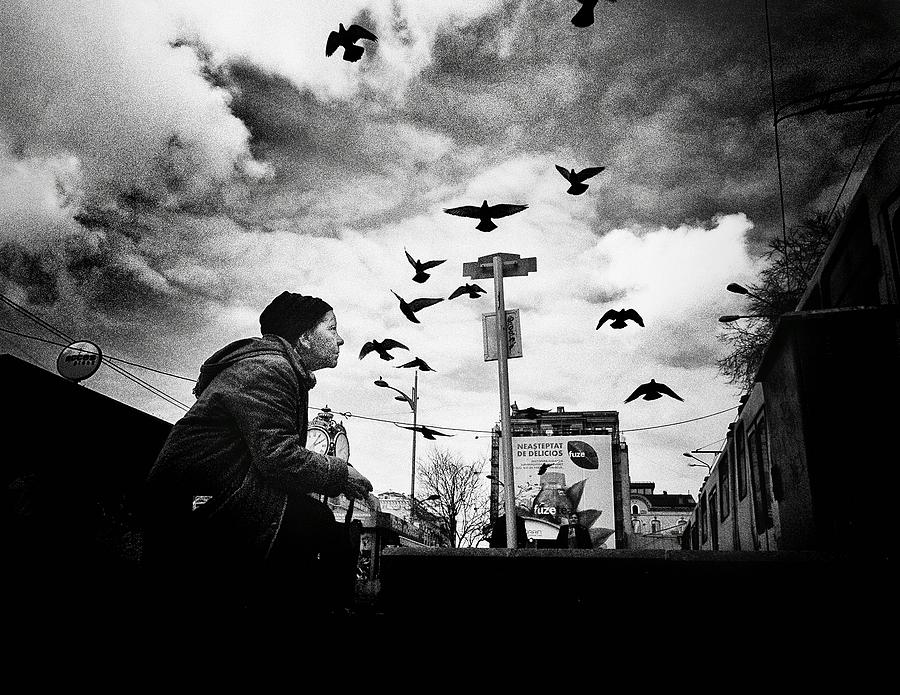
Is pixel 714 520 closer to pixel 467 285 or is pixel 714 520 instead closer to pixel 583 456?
pixel 467 285

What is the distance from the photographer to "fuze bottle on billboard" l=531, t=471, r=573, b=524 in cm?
2517

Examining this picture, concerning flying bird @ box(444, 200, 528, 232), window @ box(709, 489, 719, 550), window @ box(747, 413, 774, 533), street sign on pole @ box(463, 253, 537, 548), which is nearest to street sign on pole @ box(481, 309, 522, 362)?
street sign on pole @ box(463, 253, 537, 548)

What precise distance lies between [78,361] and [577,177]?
5.82 m

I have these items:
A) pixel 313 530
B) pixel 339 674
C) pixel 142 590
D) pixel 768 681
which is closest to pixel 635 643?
pixel 768 681

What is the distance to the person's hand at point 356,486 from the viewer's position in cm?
225

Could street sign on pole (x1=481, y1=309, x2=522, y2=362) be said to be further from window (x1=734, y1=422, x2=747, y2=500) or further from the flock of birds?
window (x1=734, y1=422, x2=747, y2=500)

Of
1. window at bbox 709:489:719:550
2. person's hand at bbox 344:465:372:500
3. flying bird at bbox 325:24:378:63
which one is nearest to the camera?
person's hand at bbox 344:465:372:500

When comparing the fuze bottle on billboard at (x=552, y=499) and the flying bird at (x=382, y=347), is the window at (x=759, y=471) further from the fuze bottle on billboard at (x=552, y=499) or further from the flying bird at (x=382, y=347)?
the fuze bottle on billboard at (x=552, y=499)

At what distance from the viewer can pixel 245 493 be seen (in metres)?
2.03

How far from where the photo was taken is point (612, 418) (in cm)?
3728

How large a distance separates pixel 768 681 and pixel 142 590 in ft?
6.10

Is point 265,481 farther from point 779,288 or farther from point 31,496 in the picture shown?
point 779,288

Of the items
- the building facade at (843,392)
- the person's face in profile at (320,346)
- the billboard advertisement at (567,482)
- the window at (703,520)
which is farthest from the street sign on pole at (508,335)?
the billboard advertisement at (567,482)

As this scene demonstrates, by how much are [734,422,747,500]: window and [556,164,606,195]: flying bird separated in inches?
142
